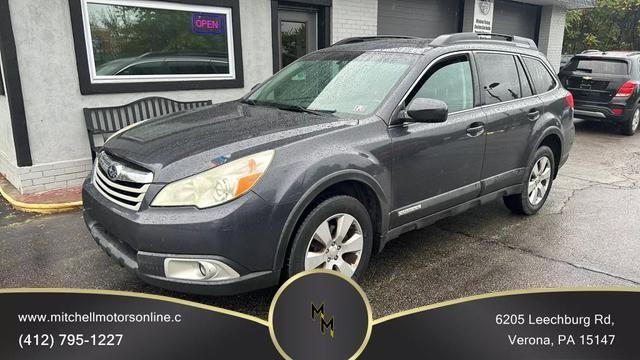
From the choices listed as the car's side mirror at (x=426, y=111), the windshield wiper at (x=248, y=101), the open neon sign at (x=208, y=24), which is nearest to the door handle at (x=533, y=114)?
the car's side mirror at (x=426, y=111)

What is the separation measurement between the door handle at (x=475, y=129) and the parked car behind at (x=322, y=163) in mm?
14

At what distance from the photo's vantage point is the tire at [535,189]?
4.67 metres

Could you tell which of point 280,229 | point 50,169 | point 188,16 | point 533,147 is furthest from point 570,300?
point 188,16

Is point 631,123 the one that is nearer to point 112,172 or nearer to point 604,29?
point 112,172

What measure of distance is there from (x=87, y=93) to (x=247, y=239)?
420 cm

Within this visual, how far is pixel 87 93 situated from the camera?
5.73 meters

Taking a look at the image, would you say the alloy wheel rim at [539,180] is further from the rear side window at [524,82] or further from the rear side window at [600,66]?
the rear side window at [600,66]

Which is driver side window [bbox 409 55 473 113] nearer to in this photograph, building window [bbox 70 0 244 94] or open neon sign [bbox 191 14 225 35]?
building window [bbox 70 0 244 94]

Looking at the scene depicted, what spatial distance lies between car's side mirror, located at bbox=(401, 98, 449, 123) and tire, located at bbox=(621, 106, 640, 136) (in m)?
8.64

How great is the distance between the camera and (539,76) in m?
4.83

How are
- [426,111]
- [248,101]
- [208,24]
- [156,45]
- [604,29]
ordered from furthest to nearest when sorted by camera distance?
[604,29] → [208,24] → [156,45] → [248,101] → [426,111]

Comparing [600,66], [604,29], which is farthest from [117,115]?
[604,29]

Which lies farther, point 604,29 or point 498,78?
point 604,29

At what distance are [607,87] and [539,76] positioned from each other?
20.2 feet
